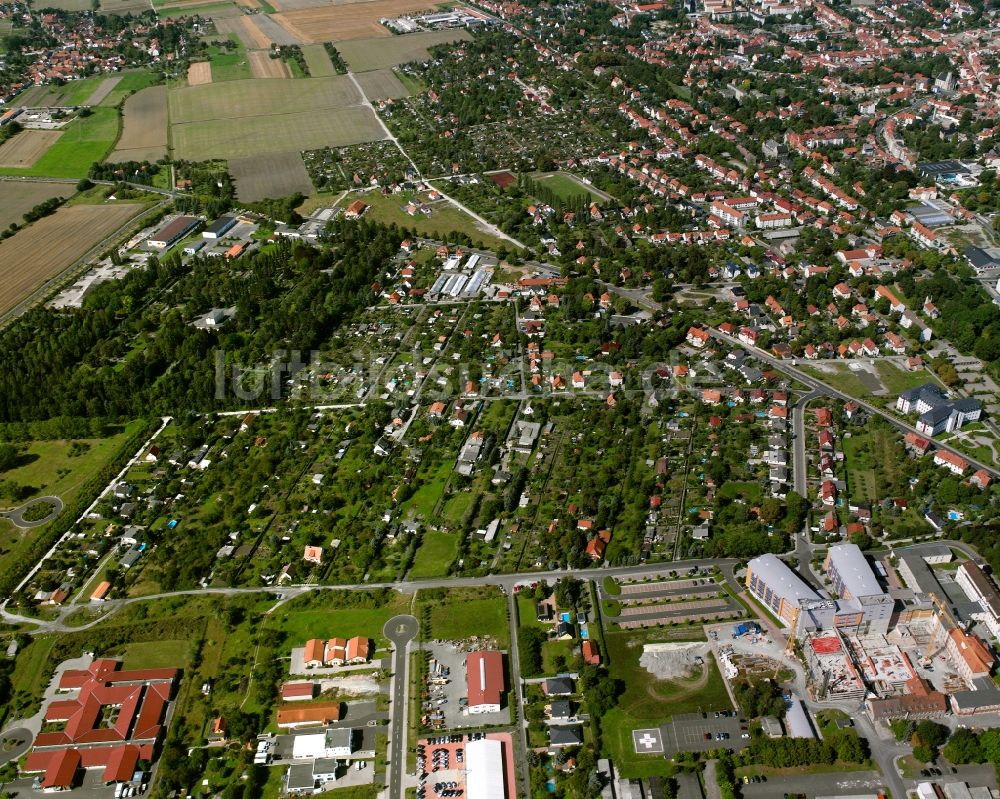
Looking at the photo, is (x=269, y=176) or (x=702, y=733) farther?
(x=269, y=176)

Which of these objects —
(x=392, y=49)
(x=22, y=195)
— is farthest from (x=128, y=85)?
(x=22, y=195)

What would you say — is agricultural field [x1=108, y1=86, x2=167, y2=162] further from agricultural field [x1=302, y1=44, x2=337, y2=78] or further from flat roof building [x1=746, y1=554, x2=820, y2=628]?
flat roof building [x1=746, y1=554, x2=820, y2=628]

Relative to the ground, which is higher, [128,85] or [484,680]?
[128,85]

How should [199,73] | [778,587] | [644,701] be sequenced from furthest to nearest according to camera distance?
[199,73]
[778,587]
[644,701]

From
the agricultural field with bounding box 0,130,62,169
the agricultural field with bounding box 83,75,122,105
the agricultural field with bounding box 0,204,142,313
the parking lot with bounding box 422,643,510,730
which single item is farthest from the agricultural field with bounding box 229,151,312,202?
the parking lot with bounding box 422,643,510,730

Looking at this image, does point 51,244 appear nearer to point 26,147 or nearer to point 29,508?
point 26,147

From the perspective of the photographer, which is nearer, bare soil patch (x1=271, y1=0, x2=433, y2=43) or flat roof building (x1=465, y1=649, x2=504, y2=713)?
flat roof building (x1=465, y1=649, x2=504, y2=713)

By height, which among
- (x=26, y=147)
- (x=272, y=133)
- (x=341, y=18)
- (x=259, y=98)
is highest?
(x=341, y=18)
